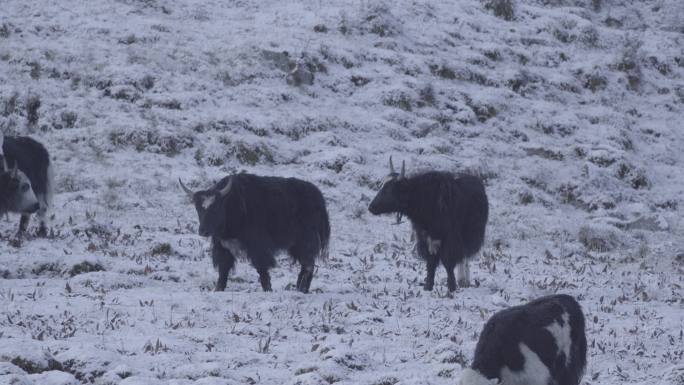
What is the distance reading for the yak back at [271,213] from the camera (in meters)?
10.8

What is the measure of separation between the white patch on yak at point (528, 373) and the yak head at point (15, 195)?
865 centimetres

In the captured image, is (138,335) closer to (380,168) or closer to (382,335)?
(382,335)

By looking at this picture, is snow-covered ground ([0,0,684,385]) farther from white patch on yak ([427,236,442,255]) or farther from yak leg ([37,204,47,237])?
white patch on yak ([427,236,442,255])

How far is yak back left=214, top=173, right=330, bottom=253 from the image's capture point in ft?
35.6

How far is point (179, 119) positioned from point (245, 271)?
7756 millimetres

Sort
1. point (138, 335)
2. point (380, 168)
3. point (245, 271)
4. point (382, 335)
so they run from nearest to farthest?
point (138, 335), point (382, 335), point (245, 271), point (380, 168)

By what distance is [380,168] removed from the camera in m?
18.6

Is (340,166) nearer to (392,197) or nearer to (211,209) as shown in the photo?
(392,197)

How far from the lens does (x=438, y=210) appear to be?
1182cm

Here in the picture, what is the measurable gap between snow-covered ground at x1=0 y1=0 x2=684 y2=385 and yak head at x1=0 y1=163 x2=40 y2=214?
51 centimetres

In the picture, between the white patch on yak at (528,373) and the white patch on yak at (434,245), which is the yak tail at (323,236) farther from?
the white patch on yak at (528,373)

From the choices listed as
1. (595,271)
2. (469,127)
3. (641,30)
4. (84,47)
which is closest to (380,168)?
(469,127)

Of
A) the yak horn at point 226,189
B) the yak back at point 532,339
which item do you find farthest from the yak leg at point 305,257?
the yak back at point 532,339

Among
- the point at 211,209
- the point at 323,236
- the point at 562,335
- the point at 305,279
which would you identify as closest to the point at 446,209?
the point at 323,236
